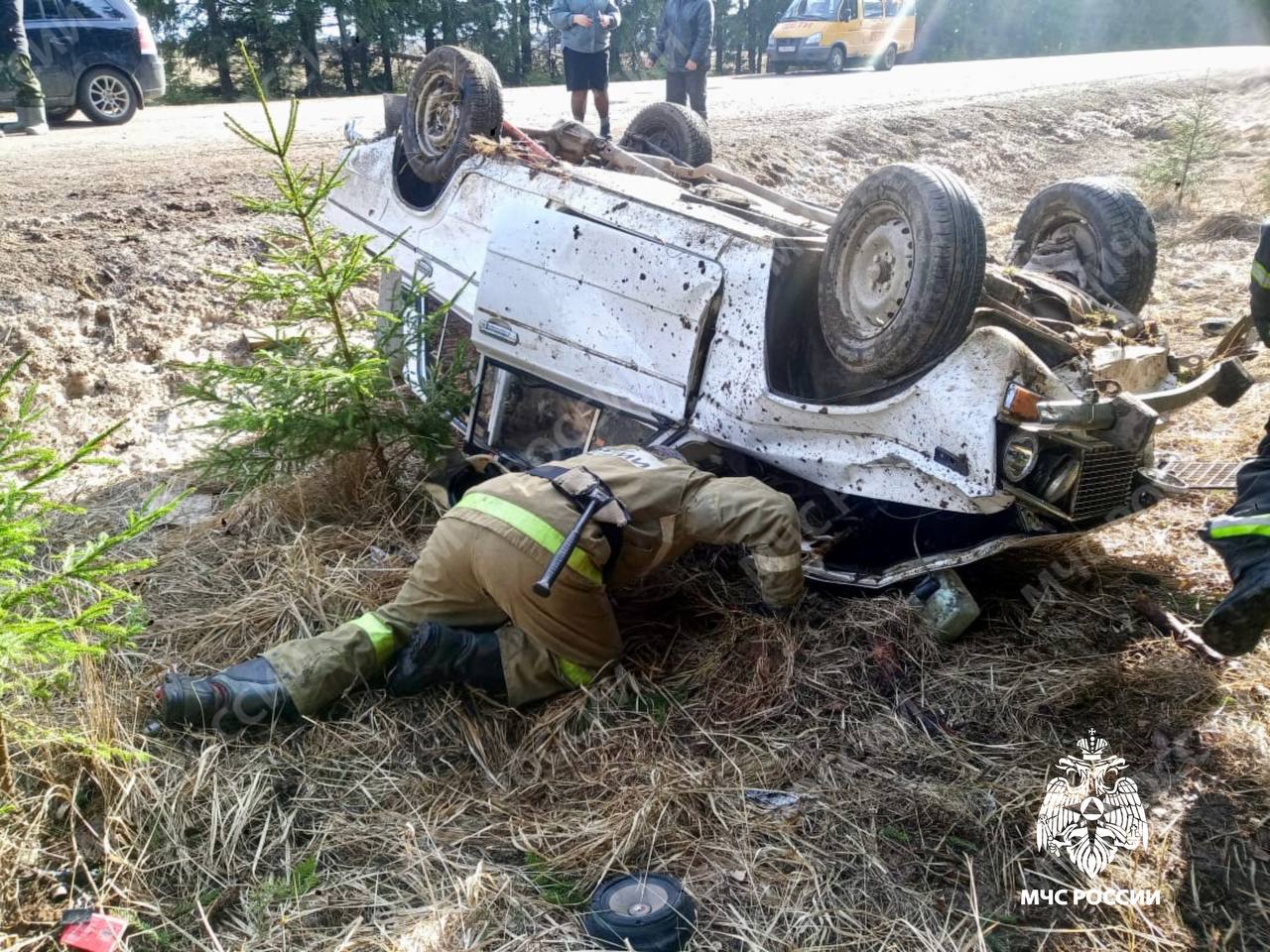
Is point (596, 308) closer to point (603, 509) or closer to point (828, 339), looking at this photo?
point (828, 339)

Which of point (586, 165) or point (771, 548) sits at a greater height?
point (586, 165)

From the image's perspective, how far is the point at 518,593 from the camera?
10.0 ft

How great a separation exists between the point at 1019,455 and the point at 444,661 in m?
1.91

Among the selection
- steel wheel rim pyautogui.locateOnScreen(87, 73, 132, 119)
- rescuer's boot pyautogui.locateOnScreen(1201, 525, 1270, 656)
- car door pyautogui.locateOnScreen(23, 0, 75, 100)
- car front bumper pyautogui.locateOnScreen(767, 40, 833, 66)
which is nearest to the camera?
rescuer's boot pyautogui.locateOnScreen(1201, 525, 1270, 656)

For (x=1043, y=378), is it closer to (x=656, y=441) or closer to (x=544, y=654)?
(x=656, y=441)

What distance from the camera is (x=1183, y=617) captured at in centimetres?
347

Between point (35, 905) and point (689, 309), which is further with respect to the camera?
point (689, 309)

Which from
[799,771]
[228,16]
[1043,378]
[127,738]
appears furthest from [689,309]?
[228,16]

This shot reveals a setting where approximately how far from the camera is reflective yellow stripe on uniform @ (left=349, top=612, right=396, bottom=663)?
10.6ft

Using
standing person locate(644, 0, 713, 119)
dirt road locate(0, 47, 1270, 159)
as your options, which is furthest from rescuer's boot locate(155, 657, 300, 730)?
standing person locate(644, 0, 713, 119)

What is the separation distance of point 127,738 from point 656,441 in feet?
6.54

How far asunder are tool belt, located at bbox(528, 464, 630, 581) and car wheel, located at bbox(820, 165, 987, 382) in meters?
0.94

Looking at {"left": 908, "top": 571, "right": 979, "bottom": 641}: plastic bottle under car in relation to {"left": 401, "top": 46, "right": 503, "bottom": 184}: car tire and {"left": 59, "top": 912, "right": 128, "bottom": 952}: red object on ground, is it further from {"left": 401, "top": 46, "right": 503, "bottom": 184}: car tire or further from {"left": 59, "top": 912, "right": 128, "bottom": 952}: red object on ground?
{"left": 401, "top": 46, "right": 503, "bottom": 184}: car tire

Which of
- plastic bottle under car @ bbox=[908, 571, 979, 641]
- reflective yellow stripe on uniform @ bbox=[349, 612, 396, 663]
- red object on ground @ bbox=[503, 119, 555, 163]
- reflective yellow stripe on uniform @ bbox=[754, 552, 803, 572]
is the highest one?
red object on ground @ bbox=[503, 119, 555, 163]
